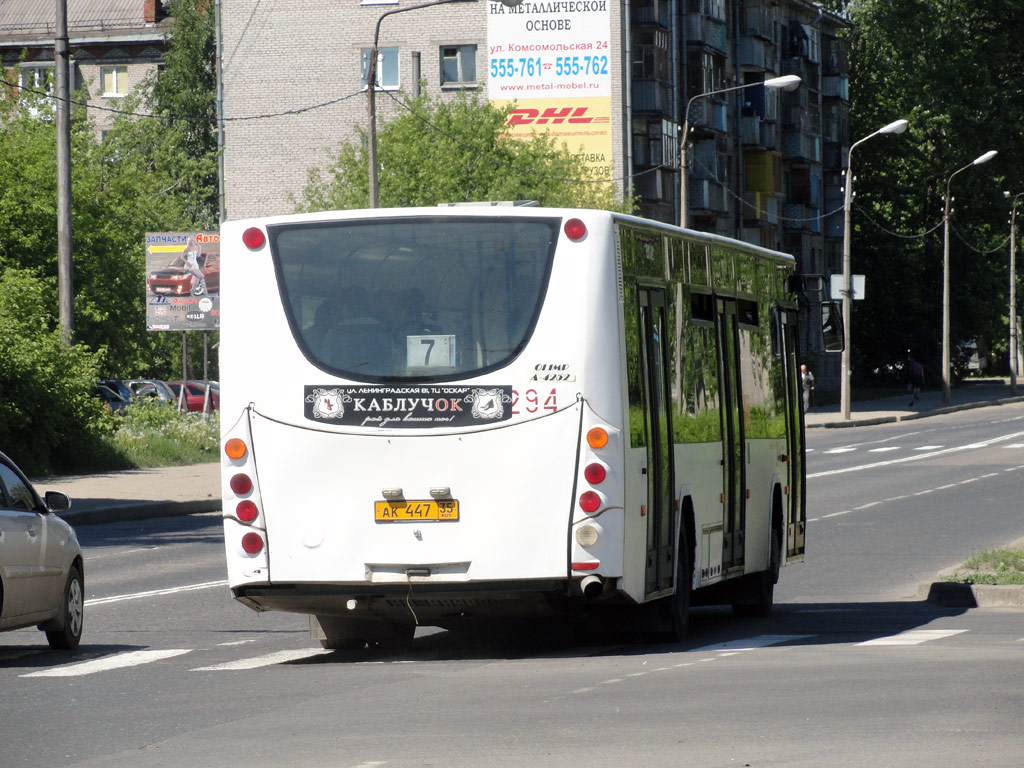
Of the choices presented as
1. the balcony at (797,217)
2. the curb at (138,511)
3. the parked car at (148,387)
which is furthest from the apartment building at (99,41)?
the curb at (138,511)

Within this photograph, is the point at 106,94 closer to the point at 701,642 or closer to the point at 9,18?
the point at 9,18

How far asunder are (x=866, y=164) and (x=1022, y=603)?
2862 inches

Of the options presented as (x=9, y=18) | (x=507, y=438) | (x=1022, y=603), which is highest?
(x=9, y=18)

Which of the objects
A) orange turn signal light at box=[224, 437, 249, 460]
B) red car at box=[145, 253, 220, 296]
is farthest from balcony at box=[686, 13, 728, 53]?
orange turn signal light at box=[224, 437, 249, 460]

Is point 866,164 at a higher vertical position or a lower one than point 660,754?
higher

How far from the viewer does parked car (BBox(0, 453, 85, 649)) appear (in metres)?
11.5

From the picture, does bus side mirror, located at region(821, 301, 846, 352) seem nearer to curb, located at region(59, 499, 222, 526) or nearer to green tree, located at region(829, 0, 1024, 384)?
curb, located at region(59, 499, 222, 526)

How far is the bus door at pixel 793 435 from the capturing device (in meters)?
16.1

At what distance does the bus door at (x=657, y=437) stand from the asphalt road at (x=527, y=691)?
586mm

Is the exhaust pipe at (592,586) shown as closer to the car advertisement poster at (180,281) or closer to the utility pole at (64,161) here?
the utility pole at (64,161)

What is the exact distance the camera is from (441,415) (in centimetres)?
1096

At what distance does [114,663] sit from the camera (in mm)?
11492

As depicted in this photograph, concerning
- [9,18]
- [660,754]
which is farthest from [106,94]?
[660,754]

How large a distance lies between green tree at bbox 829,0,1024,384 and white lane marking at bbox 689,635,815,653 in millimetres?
69120
